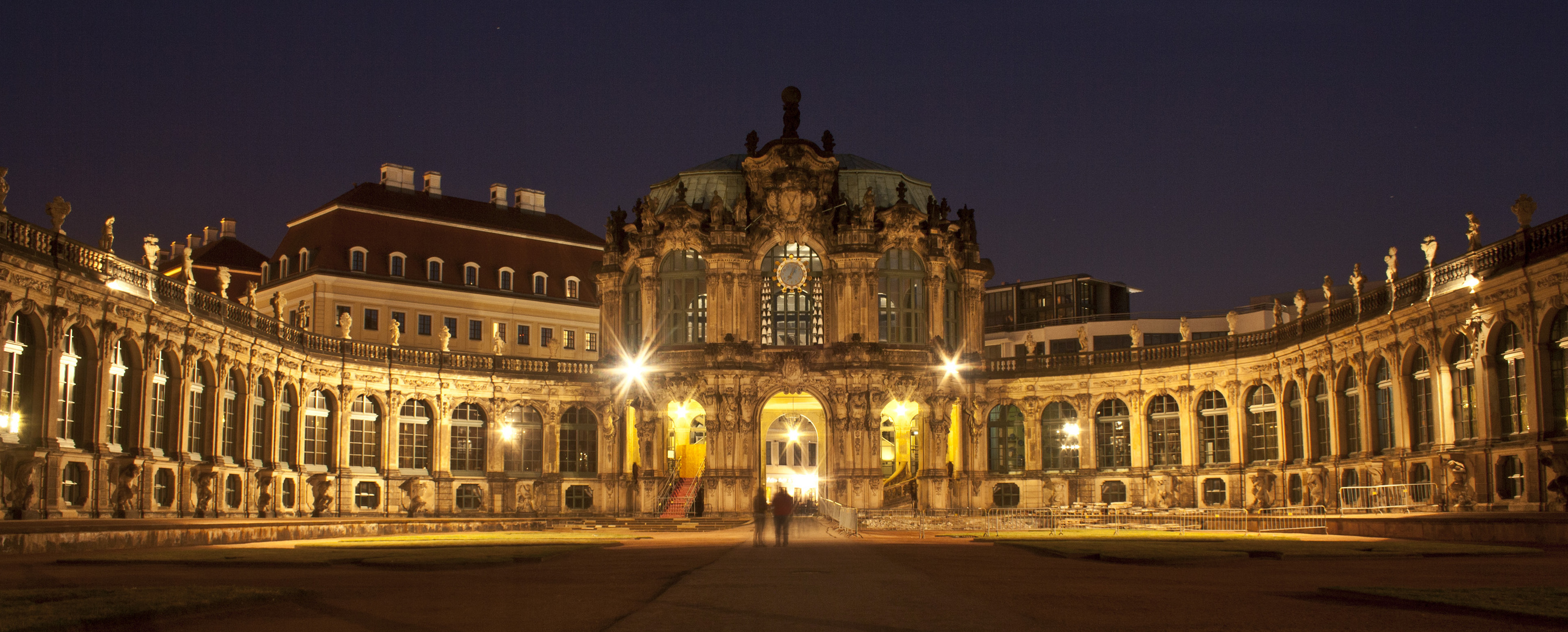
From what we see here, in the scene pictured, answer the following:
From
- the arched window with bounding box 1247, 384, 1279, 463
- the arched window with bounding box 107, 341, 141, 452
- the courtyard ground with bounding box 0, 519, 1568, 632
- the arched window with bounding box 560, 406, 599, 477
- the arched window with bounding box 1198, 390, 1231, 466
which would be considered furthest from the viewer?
the arched window with bounding box 560, 406, 599, 477

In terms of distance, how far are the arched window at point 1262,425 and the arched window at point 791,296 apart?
20.0 m

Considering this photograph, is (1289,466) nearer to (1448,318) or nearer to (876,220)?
(1448,318)

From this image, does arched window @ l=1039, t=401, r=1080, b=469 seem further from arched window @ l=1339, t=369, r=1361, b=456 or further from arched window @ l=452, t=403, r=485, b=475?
arched window @ l=452, t=403, r=485, b=475

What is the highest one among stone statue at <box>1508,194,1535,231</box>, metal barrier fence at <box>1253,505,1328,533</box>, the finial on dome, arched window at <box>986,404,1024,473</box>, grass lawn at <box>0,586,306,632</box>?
the finial on dome

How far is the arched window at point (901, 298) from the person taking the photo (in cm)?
6950

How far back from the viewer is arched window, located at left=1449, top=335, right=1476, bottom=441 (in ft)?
152

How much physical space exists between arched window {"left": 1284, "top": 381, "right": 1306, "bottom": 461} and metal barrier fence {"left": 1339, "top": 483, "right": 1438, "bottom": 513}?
616cm

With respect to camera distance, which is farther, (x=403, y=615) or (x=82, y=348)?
(x=82, y=348)

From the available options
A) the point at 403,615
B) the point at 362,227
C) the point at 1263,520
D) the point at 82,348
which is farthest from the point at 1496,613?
the point at 362,227

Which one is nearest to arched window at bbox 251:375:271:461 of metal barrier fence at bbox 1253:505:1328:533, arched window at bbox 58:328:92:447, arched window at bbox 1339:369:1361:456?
arched window at bbox 58:328:92:447

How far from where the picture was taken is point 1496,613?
585 inches

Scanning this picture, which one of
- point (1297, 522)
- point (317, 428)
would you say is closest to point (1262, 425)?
point (1297, 522)

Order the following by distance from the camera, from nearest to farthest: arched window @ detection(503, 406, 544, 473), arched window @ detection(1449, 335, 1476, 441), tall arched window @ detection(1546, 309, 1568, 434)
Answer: tall arched window @ detection(1546, 309, 1568, 434) < arched window @ detection(1449, 335, 1476, 441) < arched window @ detection(503, 406, 544, 473)

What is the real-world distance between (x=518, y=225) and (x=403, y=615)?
78271 mm
